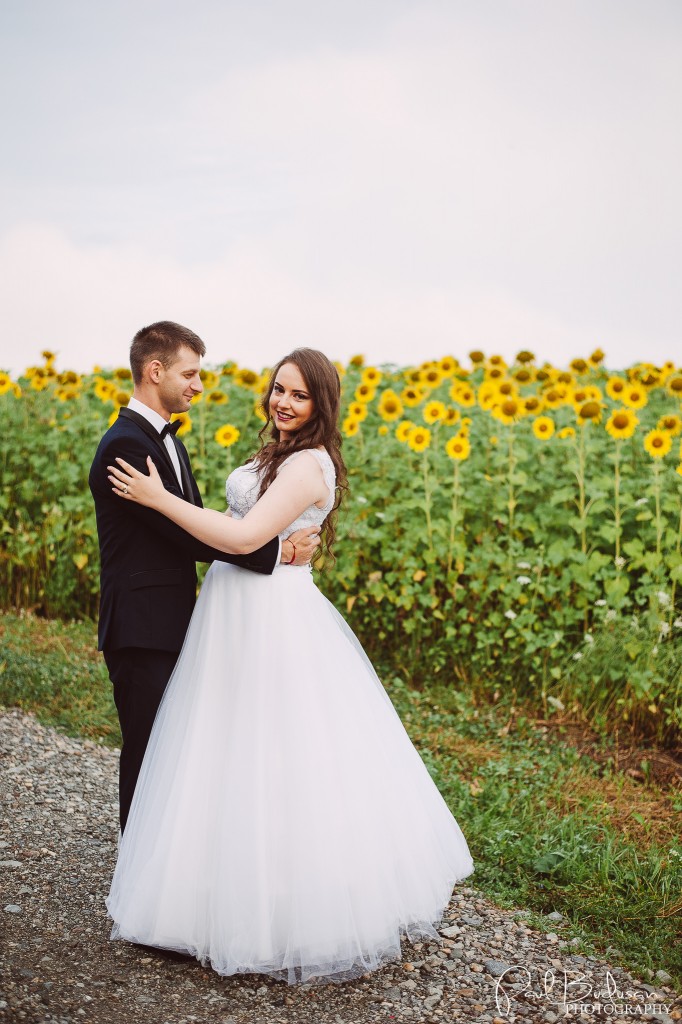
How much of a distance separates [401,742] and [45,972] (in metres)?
1.46

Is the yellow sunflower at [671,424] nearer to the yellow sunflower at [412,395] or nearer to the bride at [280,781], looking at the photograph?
the yellow sunflower at [412,395]

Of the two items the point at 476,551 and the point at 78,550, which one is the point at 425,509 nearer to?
the point at 476,551

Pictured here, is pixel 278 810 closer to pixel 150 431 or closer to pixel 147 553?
pixel 147 553

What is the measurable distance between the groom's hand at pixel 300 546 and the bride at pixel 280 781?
0.05 meters

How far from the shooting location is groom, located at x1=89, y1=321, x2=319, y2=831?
11.3 ft

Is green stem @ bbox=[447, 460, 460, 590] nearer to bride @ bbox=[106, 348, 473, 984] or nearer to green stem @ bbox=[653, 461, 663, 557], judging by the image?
green stem @ bbox=[653, 461, 663, 557]

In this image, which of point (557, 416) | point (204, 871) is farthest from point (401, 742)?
point (557, 416)

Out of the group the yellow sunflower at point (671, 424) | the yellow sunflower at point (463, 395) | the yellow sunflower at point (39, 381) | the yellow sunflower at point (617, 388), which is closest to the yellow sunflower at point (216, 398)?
the yellow sunflower at point (39, 381)

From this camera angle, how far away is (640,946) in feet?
12.5

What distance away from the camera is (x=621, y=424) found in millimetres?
6441

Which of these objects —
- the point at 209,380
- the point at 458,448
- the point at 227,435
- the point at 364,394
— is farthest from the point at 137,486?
the point at 209,380

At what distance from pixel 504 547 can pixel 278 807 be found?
3674mm

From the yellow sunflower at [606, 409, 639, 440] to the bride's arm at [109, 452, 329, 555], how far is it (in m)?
3.48

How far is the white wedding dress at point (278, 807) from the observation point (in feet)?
10.4
